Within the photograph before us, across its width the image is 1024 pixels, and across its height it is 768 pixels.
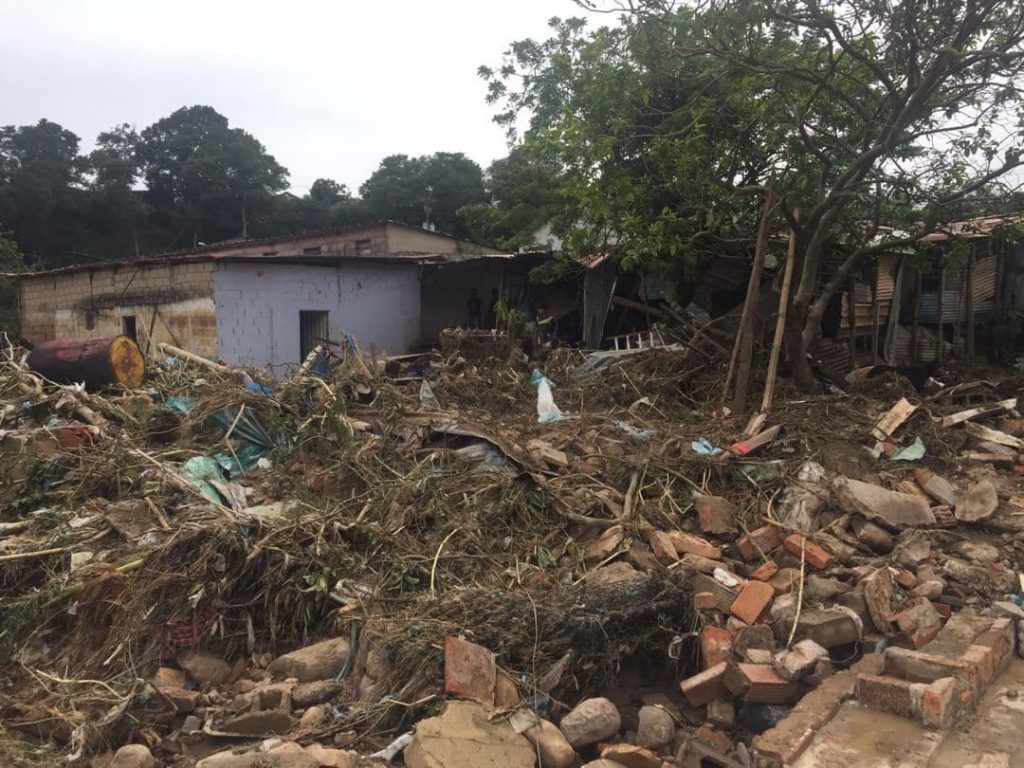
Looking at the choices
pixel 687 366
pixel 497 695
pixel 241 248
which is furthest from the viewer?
pixel 241 248

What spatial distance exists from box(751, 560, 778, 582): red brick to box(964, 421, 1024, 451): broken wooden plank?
3.59 meters

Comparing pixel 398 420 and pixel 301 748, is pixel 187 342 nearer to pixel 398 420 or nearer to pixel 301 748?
pixel 398 420

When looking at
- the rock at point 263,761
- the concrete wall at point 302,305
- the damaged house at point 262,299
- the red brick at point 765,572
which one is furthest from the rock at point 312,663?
the damaged house at point 262,299

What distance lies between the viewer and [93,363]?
8.75 meters

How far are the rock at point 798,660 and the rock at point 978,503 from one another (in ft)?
7.38

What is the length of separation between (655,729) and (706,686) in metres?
0.37

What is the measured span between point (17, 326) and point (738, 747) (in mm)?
22145

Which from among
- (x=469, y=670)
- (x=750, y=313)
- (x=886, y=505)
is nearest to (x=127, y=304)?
(x=750, y=313)

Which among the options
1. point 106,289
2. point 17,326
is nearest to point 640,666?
point 106,289

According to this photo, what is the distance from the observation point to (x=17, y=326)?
20094mm

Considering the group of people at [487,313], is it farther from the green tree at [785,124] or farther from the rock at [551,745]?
the rock at [551,745]

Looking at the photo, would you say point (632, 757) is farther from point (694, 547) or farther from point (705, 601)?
point (694, 547)

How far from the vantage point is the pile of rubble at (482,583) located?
333 centimetres

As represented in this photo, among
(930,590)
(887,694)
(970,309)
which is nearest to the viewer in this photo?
(887,694)
